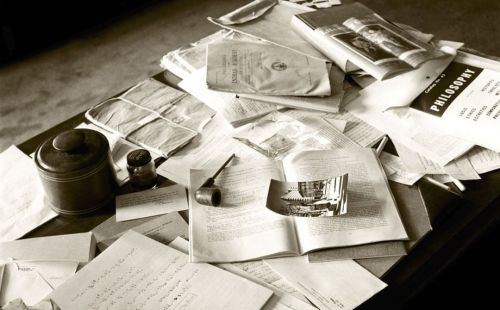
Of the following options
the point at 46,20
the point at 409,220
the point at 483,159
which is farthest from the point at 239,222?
the point at 46,20

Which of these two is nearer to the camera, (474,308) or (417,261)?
(417,261)

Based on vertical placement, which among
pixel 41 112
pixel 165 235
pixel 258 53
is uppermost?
pixel 258 53

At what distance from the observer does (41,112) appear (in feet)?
7.41

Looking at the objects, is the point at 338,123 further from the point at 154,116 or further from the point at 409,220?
the point at 154,116

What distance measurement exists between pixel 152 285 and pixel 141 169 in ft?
0.84

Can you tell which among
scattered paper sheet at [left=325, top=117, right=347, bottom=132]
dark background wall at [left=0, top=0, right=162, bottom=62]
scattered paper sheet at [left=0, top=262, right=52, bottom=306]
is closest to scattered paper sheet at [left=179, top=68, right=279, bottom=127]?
scattered paper sheet at [left=325, top=117, right=347, bottom=132]

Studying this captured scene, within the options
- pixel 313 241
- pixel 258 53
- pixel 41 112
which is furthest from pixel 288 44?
pixel 41 112

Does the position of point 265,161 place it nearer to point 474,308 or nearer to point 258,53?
point 258,53

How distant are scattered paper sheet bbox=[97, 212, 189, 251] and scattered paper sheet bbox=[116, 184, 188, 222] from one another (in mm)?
23

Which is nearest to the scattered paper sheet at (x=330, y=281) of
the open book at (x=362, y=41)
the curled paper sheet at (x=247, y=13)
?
the open book at (x=362, y=41)

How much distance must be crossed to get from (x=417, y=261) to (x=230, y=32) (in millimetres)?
889

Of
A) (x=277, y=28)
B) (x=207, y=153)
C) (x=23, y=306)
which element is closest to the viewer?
(x=23, y=306)

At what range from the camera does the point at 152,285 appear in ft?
2.68

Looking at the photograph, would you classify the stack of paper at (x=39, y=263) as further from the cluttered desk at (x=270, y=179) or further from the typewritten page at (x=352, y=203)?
the typewritten page at (x=352, y=203)
